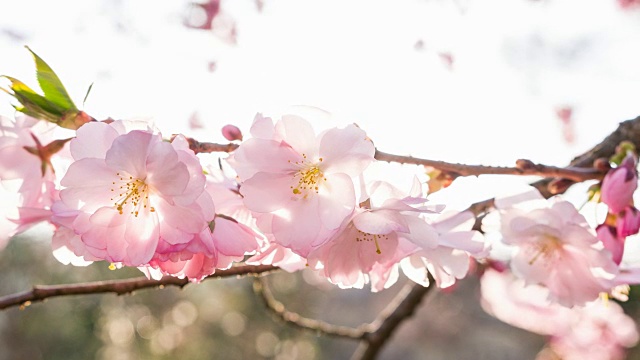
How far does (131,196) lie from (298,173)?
0.52ft

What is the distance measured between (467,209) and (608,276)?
Result: 0.55ft

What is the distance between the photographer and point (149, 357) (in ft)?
20.0

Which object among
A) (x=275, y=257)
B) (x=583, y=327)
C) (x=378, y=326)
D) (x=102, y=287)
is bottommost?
(x=583, y=327)

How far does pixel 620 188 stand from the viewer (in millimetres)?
640

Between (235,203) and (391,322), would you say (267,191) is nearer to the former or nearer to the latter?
(235,203)

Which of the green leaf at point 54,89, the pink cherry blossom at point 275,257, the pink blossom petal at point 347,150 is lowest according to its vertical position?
the pink cherry blossom at point 275,257

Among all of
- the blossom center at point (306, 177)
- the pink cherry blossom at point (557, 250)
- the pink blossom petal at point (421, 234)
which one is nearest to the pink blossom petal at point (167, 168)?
the blossom center at point (306, 177)

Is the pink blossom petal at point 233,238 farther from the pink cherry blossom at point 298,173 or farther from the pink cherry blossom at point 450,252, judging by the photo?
the pink cherry blossom at point 450,252

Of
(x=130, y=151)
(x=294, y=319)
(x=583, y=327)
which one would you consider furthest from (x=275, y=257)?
(x=583, y=327)

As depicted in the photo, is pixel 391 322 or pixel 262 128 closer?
pixel 262 128

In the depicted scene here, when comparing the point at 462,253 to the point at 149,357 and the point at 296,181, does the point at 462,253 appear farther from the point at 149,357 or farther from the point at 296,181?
the point at 149,357

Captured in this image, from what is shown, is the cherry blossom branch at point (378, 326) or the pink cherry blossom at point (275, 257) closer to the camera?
the pink cherry blossom at point (275, 257)

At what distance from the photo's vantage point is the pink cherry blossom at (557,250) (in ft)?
2.20

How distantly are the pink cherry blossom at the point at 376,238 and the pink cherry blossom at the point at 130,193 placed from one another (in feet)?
0.40
